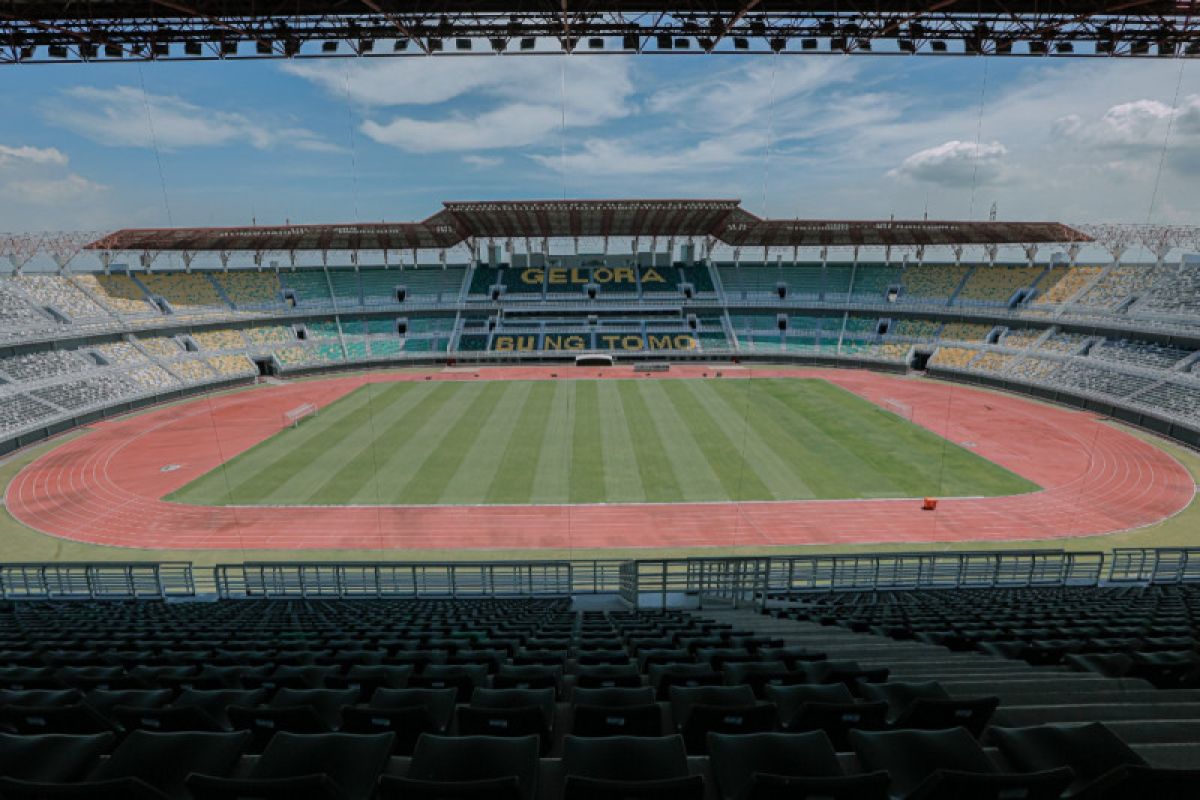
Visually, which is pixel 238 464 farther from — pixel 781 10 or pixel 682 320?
pixel 682 320

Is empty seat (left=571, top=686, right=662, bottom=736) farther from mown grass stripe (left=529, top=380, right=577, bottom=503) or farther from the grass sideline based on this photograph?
mown grass stripe (left=529, top=380, right=577, bottom=503)

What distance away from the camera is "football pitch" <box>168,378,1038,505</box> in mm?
26078

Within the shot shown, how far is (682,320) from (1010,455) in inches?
1567

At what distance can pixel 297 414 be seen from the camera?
128 feet

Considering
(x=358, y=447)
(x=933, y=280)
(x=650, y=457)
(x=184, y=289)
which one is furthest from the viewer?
(x=933, y=280)

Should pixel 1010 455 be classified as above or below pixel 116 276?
below

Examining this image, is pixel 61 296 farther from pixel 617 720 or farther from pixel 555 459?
pixel 617 720

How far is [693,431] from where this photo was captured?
3512 cm

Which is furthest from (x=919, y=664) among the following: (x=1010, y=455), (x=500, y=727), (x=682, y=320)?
(x=682, y=320)

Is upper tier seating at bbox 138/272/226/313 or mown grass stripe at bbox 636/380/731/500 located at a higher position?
upper tier seating at bbox 138/272/226/313

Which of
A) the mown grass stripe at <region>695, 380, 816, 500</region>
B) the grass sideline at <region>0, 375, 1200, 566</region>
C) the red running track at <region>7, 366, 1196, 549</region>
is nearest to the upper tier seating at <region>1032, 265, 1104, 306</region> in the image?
the red running track at <region>7, 366, 1196, 549</region>

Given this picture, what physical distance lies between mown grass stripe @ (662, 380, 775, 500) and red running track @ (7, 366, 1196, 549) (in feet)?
5.24

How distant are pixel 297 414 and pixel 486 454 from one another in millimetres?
16338

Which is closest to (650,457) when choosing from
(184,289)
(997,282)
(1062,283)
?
(1062,283)
